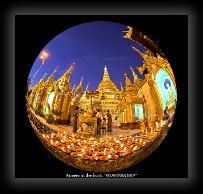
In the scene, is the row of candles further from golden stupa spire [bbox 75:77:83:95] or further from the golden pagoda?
golden stupa spire [bbox 75:77:83:95]

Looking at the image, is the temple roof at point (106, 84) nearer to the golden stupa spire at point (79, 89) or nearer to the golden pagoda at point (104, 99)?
the golden pagoda at point (104, 99)

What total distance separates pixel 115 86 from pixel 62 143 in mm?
1323

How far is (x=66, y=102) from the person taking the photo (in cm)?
811

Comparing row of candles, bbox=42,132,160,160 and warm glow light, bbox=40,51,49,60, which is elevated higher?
warm glow light, bbox=40,51,49,60

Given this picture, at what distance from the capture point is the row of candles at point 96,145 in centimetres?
807

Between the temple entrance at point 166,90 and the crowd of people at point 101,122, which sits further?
the temple entrance at point 166,90

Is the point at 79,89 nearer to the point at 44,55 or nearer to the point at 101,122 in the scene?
the point at 101,122

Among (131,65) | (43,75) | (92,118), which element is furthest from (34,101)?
(131,65)

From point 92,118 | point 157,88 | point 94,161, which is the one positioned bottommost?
point 94,161

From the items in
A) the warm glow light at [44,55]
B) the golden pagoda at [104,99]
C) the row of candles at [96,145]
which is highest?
the warm glow light at [44,55]

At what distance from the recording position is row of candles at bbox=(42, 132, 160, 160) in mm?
8070

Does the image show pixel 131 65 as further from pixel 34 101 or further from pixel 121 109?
pixel 34 101

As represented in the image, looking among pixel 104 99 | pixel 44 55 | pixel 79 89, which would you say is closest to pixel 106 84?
pixel 104 99

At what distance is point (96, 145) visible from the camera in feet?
26.5
